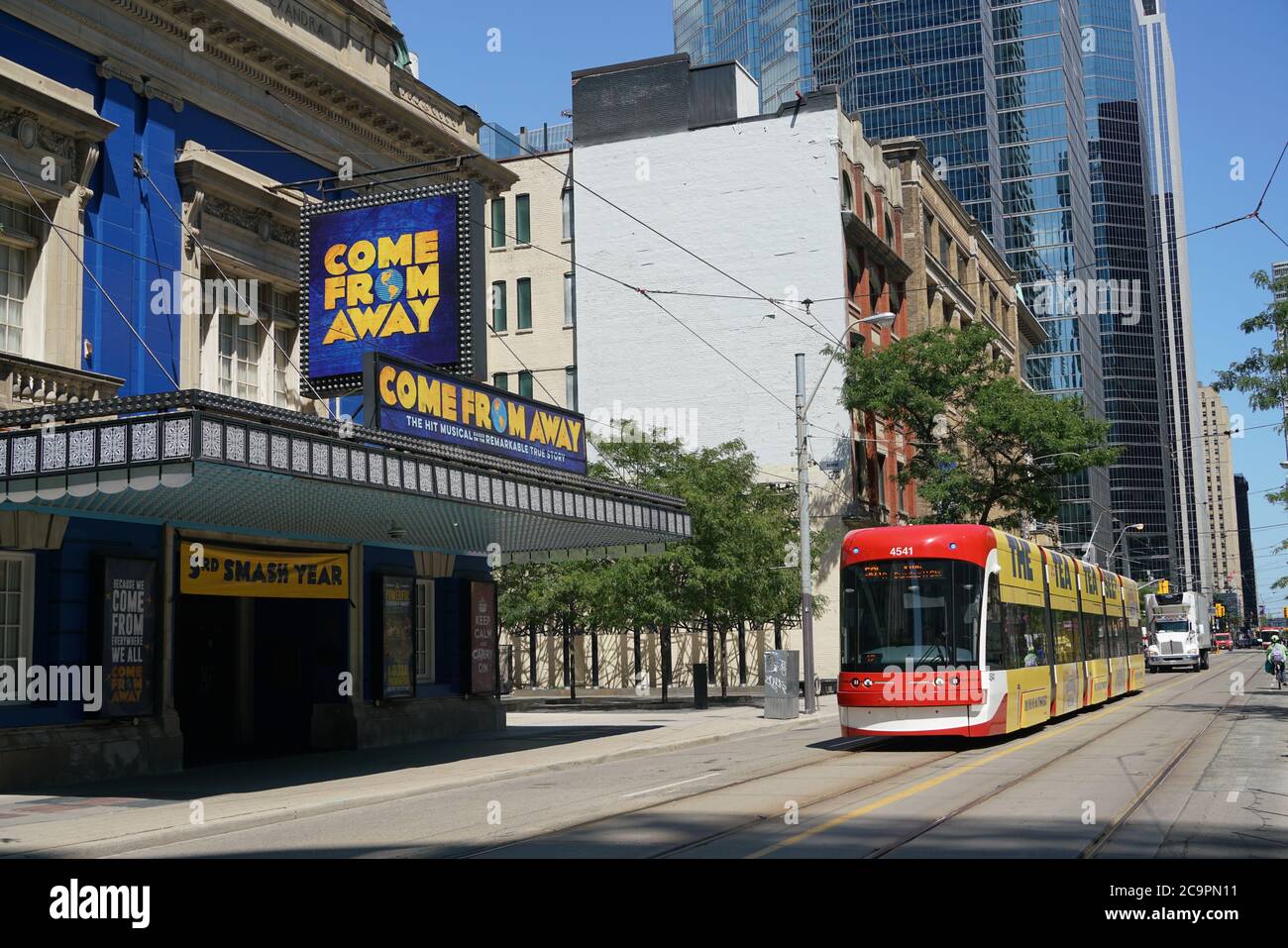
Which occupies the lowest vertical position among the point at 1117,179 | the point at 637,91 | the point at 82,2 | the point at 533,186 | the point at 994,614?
the point at 994,614

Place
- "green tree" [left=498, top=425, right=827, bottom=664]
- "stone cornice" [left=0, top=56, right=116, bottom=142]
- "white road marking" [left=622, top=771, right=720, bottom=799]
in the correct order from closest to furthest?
"white road marking" [left=622, top=771, right=720, bottom=799], "stone cornice" [left=0, top=56, right=116, bottom=142], "green tree" [left=498, top=425, right=827, bottom=664]

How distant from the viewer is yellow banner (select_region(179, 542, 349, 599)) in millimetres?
20297

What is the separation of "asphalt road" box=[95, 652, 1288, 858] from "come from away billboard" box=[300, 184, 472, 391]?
7.38 metres

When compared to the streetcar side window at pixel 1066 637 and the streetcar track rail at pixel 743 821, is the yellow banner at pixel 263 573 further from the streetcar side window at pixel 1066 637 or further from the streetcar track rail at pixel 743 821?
the streetcar side window at pixel 1066 637

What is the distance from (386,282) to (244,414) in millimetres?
7291

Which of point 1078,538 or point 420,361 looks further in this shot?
point 1078,538

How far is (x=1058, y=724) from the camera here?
90.2 feet

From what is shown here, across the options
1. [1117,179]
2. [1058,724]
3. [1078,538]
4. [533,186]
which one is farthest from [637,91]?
[1117,179]

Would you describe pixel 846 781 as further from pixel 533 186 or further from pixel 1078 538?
pixel 1078 538

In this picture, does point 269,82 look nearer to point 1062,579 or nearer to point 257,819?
point 257,819

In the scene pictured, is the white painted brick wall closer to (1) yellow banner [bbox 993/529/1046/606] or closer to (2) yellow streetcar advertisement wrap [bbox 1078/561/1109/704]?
(2) yellow streetcar advertisement wrap [bbox 1078/561/1109/704]

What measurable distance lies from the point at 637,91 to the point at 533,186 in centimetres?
588

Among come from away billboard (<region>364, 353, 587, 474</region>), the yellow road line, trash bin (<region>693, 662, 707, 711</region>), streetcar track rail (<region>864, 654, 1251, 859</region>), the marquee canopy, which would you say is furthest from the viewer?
trash bin (<region>693, 662, 707, 711</region>)

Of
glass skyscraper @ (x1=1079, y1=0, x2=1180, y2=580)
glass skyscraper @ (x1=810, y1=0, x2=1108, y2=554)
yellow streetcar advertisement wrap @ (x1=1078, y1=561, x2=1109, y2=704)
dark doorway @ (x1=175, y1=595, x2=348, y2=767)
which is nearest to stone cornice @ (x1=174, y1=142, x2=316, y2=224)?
dark doorway @ (x1=175, y1=595, x2=348, y2=767)
